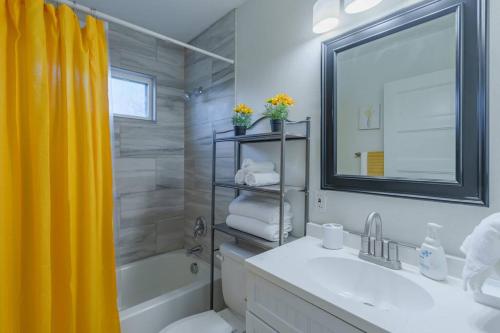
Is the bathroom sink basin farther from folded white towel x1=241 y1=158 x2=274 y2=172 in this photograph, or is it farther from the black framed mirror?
folded white towel x1=241 y1=158 x2=274 y2=172

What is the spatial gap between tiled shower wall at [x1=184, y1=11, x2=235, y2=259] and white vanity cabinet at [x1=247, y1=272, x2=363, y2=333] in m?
0.96

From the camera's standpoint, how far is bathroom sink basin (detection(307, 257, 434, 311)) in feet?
2.75

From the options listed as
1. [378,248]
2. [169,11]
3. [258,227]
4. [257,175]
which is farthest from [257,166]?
[169,11]

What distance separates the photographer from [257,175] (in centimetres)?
136

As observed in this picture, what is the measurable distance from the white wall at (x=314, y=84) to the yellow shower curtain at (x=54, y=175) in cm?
92

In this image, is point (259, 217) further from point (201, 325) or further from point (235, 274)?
point (201, 325)

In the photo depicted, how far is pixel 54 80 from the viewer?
115 centimetres

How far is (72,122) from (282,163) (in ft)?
3.41

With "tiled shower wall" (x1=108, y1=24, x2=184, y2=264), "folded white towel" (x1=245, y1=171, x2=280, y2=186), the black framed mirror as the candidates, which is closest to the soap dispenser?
the black framed mirror

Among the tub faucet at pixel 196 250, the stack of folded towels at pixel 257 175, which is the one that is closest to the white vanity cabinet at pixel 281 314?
the stack of folded towels at pixel 257 175

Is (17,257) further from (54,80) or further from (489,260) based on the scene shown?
(489,260)

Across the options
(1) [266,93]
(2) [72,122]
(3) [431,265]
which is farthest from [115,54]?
(3) [431,265]

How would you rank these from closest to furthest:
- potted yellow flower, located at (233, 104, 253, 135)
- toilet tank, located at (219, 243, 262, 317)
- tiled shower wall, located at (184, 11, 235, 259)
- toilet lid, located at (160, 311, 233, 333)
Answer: toilet lid, located at (160, 311, 233, 333) < toilet tank, located at (219, 243, 262, 317) < potted yellow flower, located at (233, 104, 253, 135) < tiled shower wall, located at (184, 11, 235, 259)

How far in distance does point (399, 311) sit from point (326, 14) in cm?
125
